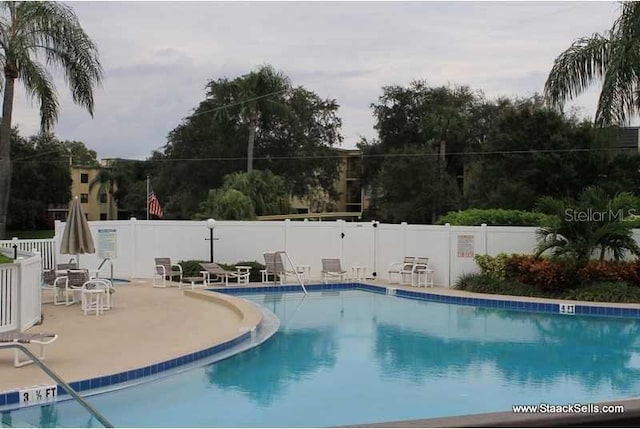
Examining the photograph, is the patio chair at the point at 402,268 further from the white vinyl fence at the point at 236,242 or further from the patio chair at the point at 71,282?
the patio chair at the point at 71,282

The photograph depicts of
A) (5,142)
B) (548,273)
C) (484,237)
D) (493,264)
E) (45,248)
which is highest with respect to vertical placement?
(5,142)

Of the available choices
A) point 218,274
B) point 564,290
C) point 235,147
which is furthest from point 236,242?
point 235,147

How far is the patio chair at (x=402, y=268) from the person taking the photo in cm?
1808

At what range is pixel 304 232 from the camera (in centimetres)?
1980

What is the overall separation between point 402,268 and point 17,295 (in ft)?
34.9

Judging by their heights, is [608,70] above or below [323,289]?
above

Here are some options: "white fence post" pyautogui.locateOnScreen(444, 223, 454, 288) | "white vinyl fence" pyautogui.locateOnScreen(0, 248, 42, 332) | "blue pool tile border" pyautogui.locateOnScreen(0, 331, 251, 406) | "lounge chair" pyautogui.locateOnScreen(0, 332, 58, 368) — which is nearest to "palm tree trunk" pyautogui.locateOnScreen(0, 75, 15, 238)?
"white vinyl fence" pyautogui.locateOnScreen(0, 248, 42, 332)

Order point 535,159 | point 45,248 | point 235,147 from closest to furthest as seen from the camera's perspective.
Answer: point 45,248 → point 535,159 → point 235,147

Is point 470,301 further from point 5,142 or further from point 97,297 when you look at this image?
point 5,142

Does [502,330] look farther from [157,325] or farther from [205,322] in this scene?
[157,325]

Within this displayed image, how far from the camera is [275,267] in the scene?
58.5ft

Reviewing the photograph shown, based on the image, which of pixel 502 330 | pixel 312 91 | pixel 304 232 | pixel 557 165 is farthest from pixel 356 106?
pixel 502 330

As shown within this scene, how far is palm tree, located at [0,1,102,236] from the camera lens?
17359 millimetres

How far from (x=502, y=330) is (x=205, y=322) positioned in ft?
17.5
